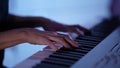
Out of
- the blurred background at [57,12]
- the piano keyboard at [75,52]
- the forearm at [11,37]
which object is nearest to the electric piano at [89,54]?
the piano keyboard at [75,52]

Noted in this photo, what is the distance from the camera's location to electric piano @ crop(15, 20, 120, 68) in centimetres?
74

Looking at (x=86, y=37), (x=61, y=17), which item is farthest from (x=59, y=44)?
(x=61, y=17)

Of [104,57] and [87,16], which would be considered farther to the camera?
[87,16]

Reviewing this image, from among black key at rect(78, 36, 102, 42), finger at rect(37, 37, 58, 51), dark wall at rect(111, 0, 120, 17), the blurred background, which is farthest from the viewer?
dark wall at rect(111, 0, 120, 17)

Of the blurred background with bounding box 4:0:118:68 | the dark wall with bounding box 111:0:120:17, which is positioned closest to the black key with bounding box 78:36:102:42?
the blurred background with bounding box 4:0:118:68

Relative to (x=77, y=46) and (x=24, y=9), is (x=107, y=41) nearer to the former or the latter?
(x=77, y=46)

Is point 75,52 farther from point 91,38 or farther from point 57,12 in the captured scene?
point 57,12

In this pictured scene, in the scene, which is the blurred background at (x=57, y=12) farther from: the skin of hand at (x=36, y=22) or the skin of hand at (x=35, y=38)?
the skin of hand at (x=35, y=38)

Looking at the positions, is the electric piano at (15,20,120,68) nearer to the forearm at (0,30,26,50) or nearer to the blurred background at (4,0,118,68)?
the forearm at (0,30,26,50)

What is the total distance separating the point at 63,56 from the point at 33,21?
21.0 inches

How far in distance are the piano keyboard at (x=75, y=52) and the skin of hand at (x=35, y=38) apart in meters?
0.03

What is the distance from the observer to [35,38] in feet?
2.89

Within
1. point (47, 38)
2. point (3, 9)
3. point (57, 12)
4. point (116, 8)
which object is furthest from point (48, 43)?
point (116, 8)

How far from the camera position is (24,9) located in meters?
1.34
